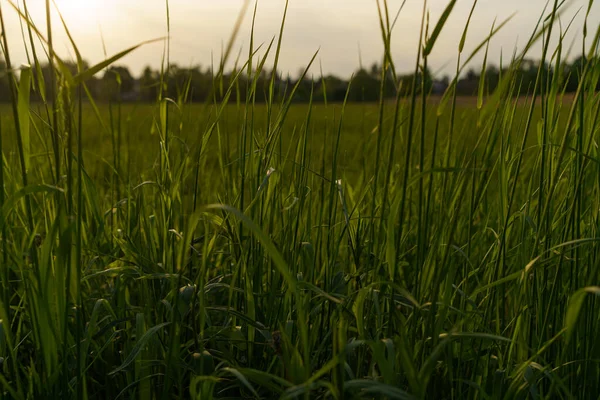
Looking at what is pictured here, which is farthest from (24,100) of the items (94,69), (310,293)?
(310,293)

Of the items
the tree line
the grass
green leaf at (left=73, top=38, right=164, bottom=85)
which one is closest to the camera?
green leaf at (left=73, top=38, right=164, bottom=85)

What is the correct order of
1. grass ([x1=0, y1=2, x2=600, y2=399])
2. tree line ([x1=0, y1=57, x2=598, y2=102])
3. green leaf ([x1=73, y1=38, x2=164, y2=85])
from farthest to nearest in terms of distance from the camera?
tree line ([x1=0, y1=57, x2=598, y2=102]) < grass ([x1=0, y1=2, x2=600, y2=399]) < green leaf ([x1=73, y1=38, x2=164, y2=85])

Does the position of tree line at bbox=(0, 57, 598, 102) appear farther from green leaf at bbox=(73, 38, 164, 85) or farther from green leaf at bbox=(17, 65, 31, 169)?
green leaf at bbox=(73, 38, 164, 85)

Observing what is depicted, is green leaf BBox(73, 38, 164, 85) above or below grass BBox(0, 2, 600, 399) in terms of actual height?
above

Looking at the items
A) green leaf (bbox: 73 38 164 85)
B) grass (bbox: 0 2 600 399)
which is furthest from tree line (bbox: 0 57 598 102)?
green leaf (bbox: 73 38 164 85)

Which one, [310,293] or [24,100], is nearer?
[24,100]

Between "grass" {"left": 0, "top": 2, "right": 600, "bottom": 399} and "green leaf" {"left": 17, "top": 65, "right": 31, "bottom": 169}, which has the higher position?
"green leaf" {"left": 17, "top": 65, "right": 31, "bottom": 169}

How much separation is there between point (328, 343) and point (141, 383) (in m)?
0.34

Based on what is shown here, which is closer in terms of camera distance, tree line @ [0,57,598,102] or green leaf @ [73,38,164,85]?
green leaf @ [73,38,164,85]

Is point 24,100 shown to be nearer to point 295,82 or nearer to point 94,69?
point 94,69

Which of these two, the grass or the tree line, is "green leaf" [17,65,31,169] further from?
the tree line

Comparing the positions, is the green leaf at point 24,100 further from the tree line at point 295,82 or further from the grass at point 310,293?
the tree line at point 295,82

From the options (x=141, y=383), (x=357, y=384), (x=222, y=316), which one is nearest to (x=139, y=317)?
(x=141, y=383)

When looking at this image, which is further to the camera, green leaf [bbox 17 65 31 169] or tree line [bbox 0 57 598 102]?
tree line [bbox 0 57 598 102]
